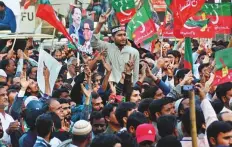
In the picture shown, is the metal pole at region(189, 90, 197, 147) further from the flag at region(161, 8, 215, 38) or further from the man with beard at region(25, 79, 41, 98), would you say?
the man with beard at region(25, 79, 41, 98)

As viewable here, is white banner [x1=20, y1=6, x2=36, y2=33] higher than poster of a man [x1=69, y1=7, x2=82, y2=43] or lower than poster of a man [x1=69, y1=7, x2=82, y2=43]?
lower

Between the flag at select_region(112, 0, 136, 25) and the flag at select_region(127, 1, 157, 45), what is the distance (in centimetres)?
59

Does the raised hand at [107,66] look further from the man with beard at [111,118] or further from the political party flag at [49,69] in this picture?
the man with beard at [111,118]

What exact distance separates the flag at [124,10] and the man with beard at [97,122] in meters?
5.45

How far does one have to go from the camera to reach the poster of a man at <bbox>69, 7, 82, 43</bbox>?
13691 mm

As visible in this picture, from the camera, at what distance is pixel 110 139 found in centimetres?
752

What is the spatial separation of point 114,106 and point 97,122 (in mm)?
404

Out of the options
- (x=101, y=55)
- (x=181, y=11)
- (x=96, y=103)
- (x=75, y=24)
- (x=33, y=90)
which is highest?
(x=181, y=11)

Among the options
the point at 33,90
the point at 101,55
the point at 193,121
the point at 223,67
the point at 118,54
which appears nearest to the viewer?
the point at 193,121

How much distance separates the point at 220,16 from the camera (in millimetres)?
14164

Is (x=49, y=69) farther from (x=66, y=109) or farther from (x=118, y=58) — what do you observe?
(x=66, y=109)

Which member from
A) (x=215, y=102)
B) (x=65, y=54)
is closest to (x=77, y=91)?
(x=215, y=102)

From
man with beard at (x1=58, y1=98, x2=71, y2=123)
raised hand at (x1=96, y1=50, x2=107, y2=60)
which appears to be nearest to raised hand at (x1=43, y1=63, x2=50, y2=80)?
raised hand at (x1=96, y1=50, x2=107, y2=60)

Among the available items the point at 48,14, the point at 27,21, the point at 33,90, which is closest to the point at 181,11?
the point at 33,90
